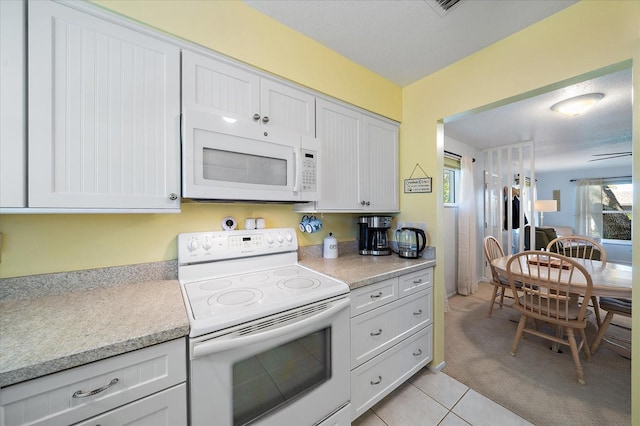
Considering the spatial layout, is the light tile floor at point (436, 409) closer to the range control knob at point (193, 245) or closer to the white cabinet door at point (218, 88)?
the range control knob at point (193, 245)

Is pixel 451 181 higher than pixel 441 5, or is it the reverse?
pixel 441 5

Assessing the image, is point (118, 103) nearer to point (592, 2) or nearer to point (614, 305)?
point (592, 2)

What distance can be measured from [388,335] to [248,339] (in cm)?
99

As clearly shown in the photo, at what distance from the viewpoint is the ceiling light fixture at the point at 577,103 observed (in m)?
2.14

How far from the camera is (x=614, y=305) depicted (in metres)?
1.98

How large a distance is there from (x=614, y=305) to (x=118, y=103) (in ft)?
12.4

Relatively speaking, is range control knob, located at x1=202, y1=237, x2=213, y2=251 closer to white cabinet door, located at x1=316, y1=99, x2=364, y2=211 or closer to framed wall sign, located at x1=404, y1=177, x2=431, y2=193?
white cabinet door, located at x1=316, y1=99, x2=364, y2=211

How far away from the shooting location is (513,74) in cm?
143

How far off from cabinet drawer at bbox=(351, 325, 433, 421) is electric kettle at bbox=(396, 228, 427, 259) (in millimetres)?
569

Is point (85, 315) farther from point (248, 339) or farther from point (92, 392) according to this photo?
point (248, 339)

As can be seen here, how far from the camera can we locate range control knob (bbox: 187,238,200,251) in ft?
4.16

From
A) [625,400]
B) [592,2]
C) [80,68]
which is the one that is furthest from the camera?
[625,400]

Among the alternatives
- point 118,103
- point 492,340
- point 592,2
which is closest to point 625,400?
point 492,340

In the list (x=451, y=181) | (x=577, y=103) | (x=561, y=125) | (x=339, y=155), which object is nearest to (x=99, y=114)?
(x=339, y=155)
